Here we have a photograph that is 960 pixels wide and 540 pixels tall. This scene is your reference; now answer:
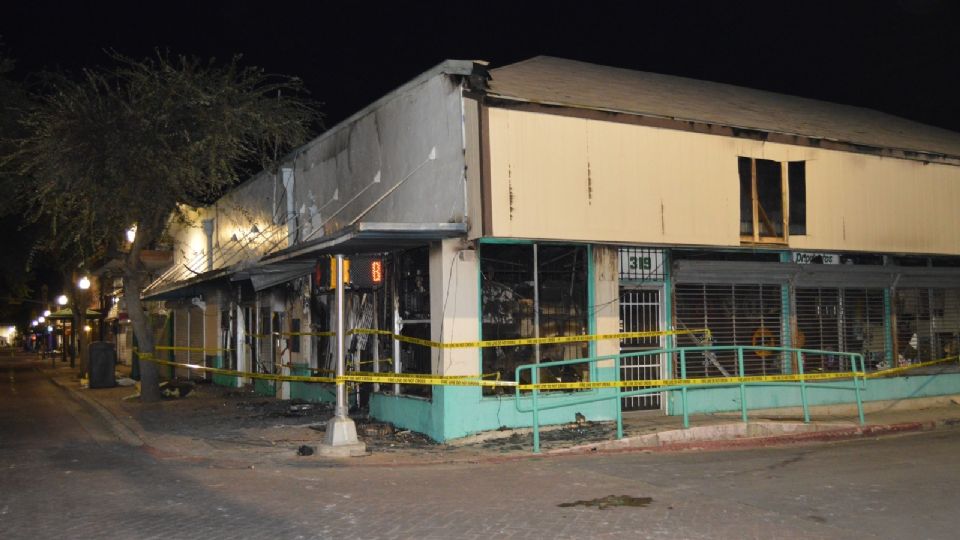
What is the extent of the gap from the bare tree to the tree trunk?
0.05m

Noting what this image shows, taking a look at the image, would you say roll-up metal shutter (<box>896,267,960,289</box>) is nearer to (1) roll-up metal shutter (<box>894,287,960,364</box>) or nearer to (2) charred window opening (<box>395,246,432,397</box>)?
(1) roll-up metal shutter (<box>894,287,960,364</box>)

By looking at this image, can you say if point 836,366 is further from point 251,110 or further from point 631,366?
point 251,110

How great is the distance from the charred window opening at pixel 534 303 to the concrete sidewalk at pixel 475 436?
1.09m

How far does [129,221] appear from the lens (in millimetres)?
18672

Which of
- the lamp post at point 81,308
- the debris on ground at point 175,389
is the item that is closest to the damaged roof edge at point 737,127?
the debris on ground at point 175,389

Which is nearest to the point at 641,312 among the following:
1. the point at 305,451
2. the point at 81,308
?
the point at 305,451

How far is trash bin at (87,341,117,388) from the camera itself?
79.3 feet

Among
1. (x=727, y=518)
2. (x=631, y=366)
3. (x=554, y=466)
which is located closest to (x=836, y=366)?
(x=631, y=366)

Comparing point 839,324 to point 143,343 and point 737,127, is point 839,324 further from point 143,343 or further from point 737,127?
point 143,343

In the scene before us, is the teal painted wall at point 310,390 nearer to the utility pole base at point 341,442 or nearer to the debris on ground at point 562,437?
the utility pole base at point 341,442

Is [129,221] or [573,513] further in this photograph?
[129,221]

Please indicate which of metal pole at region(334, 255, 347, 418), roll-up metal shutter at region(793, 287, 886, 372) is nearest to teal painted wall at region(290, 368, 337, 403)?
metal pole at region(334, 255, 347, 418)

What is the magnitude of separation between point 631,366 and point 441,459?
461 centimetres

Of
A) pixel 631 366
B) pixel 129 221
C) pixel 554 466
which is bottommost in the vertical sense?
pixel 554 466
